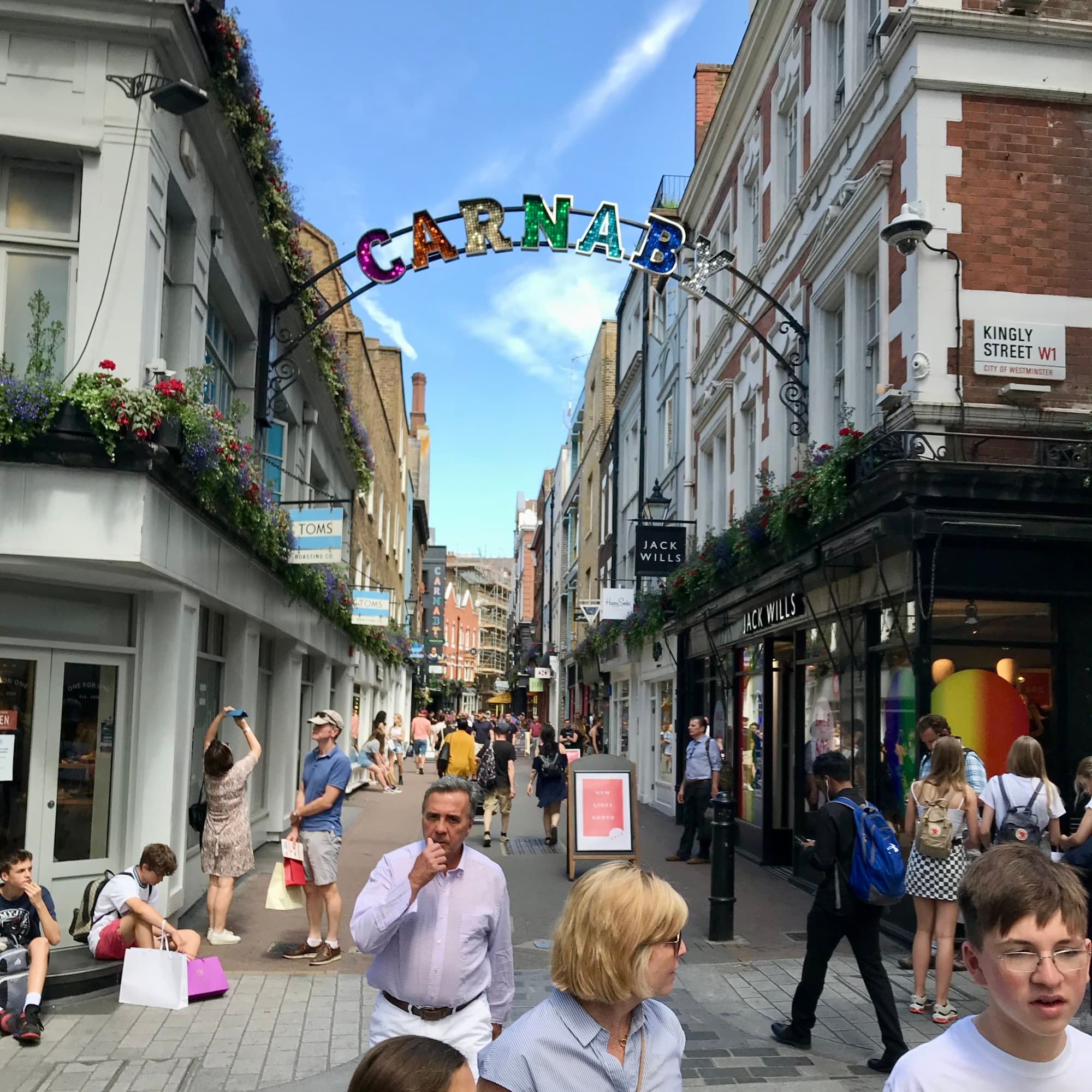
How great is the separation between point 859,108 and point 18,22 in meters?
7.85

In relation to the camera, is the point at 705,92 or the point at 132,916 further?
the point at 705,92

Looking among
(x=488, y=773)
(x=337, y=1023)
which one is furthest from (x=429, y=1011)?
(x=488, y=773)

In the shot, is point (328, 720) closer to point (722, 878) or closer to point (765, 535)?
point (722, 878)

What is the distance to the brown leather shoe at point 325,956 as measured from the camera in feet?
29.7

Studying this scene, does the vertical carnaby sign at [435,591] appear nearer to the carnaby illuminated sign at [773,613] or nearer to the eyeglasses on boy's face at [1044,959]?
the carnaby illuminated sign at [773,613]

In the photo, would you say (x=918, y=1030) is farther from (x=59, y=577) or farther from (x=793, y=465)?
(x=793, y=465)

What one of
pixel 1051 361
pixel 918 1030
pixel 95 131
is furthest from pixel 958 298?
pixel 95 131

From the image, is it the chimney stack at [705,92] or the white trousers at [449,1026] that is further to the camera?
the chimney stack at [705,92]

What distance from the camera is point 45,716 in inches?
354

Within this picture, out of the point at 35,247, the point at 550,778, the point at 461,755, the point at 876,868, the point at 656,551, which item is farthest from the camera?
the point at 656,551

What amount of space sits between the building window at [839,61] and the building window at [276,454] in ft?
25.0

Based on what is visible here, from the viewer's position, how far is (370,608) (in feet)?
65.1

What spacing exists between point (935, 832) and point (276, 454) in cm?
1054

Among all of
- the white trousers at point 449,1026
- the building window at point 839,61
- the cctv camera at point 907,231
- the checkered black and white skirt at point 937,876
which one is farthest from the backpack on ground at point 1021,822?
the building window at point 839,61
